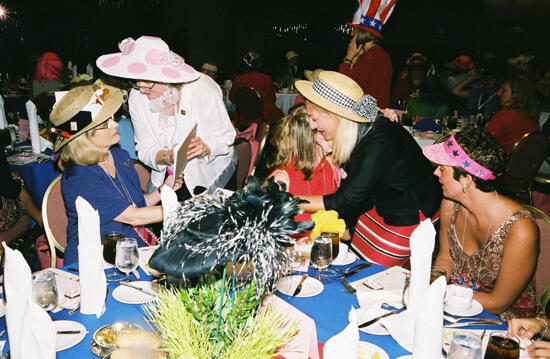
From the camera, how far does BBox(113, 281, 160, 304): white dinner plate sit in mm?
1569

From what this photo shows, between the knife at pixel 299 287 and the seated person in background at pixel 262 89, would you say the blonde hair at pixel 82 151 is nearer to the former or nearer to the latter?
the knife at pixel 299 287

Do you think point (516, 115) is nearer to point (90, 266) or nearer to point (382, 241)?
point (382, 241)

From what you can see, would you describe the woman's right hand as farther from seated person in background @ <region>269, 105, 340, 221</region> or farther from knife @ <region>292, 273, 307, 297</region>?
seated person in background @ <region>269, 105, 340, 221</region>

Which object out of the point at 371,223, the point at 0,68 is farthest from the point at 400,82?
the point at 0,68

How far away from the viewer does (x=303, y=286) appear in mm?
1732

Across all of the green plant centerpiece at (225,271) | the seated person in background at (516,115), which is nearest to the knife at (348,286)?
the green plant centerpiece at (225,271)

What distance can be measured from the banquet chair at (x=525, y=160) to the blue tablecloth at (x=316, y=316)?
2875mm

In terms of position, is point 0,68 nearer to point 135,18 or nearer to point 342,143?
point 135,18

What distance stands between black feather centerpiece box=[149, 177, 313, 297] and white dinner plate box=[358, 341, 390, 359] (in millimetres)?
416

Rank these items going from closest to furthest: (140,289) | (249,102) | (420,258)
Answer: (420,258) → (140,289) → (249,102)

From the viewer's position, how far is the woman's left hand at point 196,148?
295cm

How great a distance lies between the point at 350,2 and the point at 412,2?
5.77 feet

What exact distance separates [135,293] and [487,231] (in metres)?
1.58

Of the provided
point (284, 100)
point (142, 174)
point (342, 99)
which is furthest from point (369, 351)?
point (284, 100)
